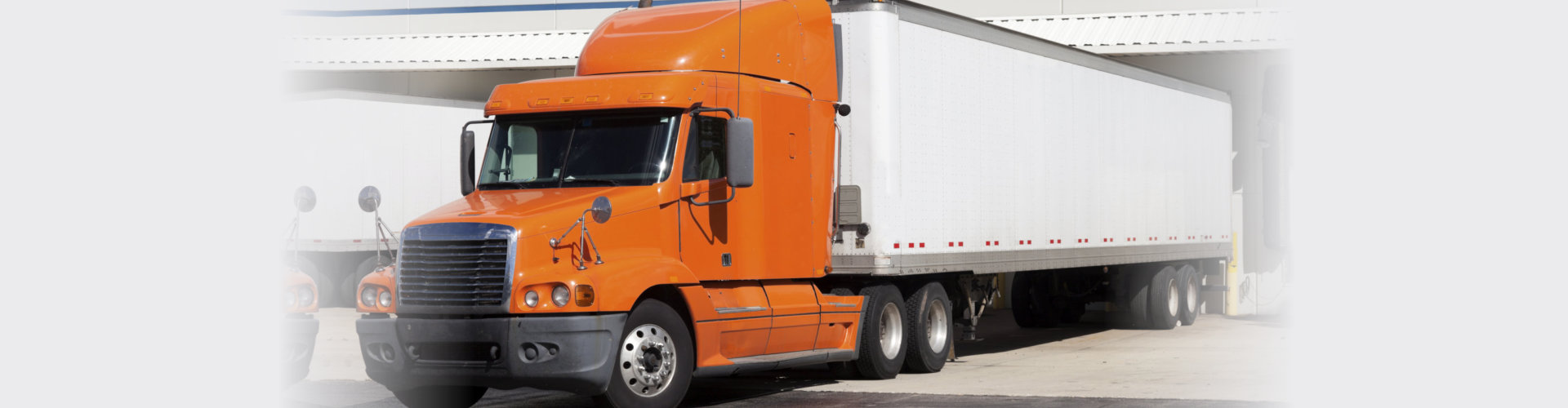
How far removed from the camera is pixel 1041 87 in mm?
17609

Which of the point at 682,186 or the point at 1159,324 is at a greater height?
the point at 682,186

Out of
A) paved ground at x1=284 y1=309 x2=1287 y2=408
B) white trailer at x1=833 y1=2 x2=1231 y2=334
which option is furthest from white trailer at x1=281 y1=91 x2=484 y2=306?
white trailer at x1=833 y1=2 x2=1231 y2=334

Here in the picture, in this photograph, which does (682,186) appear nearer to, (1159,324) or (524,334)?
(524,334)

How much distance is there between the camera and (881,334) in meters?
15.2

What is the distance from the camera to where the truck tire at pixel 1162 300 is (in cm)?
2300

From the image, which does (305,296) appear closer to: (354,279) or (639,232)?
(639,232)

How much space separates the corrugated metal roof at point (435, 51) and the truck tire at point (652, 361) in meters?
16.8

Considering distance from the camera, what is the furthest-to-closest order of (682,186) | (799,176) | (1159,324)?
(1159,324) < (799,176) < (682,186)

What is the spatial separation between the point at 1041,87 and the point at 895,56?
3.34 m

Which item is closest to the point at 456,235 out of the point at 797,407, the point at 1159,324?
the point at 797,407

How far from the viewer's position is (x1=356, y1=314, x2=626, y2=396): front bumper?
11.3m

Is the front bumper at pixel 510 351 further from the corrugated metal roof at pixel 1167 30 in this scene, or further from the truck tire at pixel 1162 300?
the corrugated metal roof at pixel 1167 30

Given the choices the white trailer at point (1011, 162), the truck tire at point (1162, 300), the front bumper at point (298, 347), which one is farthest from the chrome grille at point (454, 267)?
the truck tire at point (1162, 300)

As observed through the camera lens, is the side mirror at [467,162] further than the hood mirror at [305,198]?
Yes
